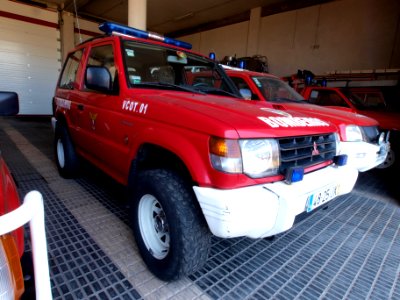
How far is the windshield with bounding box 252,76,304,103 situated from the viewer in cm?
420

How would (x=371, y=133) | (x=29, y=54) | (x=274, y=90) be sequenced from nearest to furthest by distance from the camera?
(x=371, y=133) → (x=274, y=90) → (x=29, y=54)

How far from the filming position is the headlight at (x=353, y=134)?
3.19 metres

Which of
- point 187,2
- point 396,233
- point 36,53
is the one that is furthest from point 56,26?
point 396,233

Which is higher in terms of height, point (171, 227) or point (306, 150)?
point (306, 150)

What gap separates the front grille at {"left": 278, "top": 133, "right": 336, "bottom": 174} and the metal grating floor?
85cm

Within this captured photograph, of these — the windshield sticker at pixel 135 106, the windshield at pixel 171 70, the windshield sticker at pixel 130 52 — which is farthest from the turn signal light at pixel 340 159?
the windshield sticker at pixel 130 52

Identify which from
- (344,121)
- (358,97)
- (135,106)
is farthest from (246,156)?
(358,97)

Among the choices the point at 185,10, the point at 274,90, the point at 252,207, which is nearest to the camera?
the point at 252,207

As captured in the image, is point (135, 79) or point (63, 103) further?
point (63, 103)

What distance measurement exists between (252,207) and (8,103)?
1.50 metres

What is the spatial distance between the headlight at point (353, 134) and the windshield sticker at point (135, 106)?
8.59 ft

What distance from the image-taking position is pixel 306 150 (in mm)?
1773

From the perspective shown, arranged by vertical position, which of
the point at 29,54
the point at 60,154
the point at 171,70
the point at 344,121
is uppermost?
the point at 29,54

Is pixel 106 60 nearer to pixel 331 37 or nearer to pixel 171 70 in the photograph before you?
pixel 171 70
